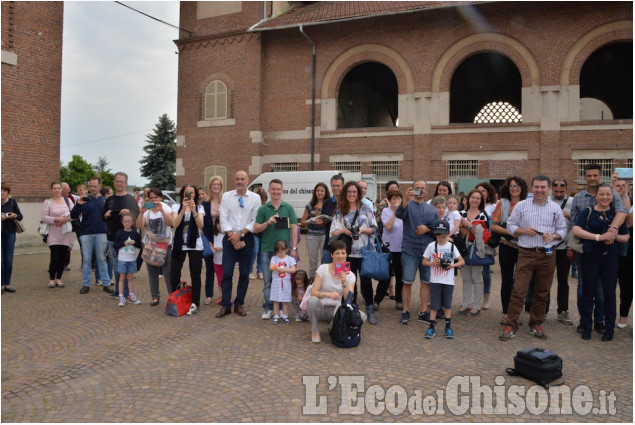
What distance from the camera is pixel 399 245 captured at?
7.16m

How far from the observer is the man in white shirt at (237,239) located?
267 inches

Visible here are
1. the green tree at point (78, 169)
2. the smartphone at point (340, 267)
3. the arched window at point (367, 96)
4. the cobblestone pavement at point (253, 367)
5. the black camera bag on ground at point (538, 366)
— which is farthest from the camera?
the green tree at point (78, 169)

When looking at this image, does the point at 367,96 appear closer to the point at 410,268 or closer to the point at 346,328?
the point at 410,268

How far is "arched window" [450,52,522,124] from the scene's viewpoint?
2572cm

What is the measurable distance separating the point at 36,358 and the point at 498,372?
4.67 m

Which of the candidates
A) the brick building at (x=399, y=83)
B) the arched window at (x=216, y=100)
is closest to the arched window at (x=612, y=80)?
the brick building at (x=399, y=83)

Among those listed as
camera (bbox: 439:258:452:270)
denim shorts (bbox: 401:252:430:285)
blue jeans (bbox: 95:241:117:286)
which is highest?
camera (bbox: 439:258:452:270)

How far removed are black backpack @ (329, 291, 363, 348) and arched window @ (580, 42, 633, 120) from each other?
24.0m

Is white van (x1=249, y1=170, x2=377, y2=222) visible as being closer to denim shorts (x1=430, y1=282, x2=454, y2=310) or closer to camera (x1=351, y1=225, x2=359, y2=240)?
camera (x1=351, y1=225, x2=359, y2=240)

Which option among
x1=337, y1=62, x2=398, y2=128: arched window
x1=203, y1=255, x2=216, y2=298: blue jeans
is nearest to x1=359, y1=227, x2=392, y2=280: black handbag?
x1=203, y1=255, x2=216, y2=298: blue jeans

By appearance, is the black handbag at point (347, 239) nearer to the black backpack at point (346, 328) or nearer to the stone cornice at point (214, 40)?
the black backpack at point (346, 328)

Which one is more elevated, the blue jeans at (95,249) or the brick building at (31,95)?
the brick building at (31,95)

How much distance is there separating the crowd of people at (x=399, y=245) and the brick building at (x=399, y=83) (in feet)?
44.1

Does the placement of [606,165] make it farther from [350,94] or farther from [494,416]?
[494,416]
